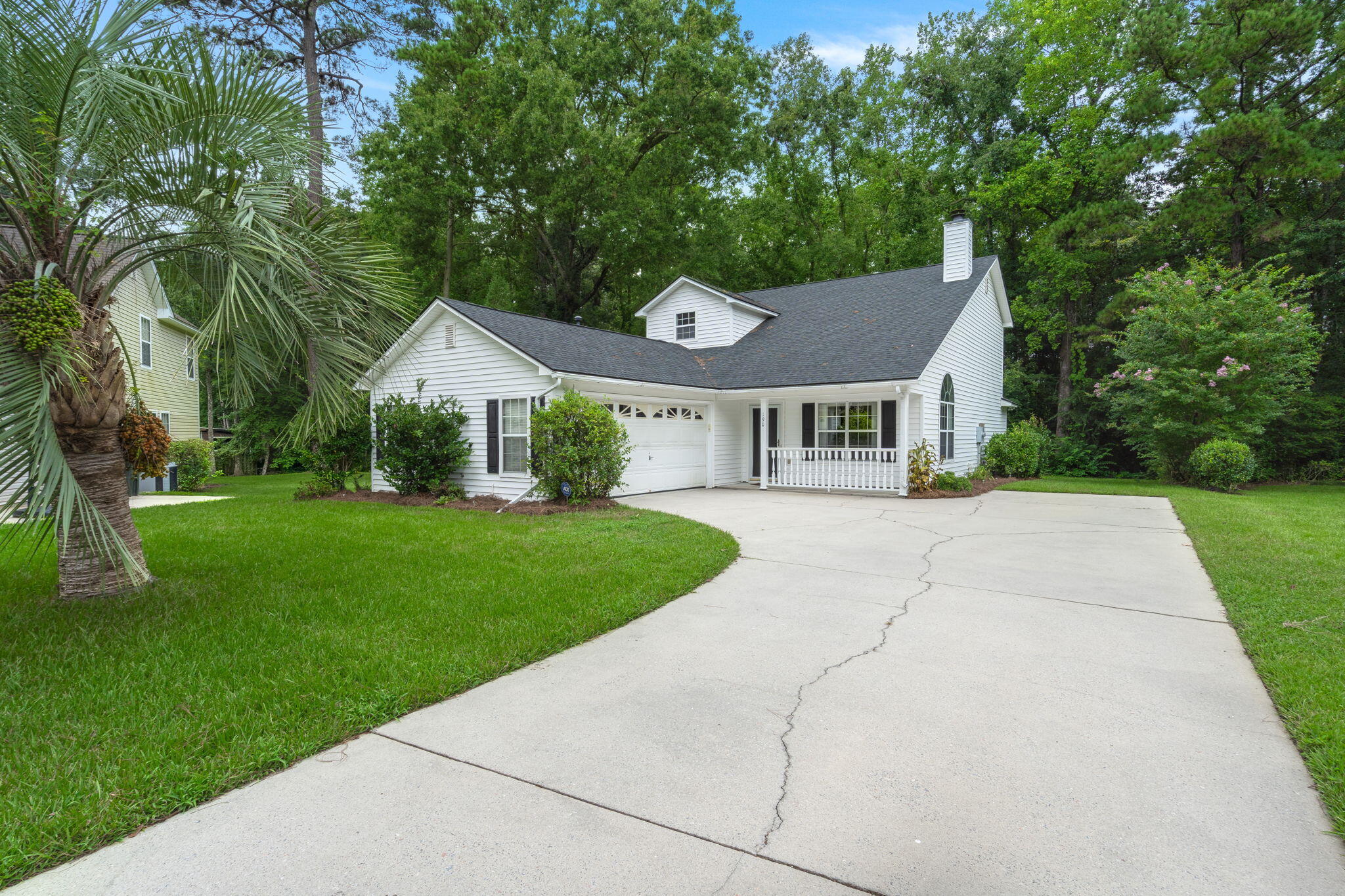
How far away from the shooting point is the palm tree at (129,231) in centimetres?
400

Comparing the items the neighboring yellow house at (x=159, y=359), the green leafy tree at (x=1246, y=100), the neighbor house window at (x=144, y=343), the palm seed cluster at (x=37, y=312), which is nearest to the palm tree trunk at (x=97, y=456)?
the palm seed cluster at (x=37, y=312)

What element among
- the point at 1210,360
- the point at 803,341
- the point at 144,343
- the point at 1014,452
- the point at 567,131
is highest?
the point at 567,131

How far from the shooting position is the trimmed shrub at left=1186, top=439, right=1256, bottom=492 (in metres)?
14.3

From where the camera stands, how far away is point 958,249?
1750 centimetres

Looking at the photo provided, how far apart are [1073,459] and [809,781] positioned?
2209 cm

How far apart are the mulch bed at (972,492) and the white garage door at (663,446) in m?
5.19

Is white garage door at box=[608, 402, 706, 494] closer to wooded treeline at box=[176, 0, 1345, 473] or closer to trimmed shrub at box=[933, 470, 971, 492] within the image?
trimmed shrub at box=[933, 470, 971, 492]

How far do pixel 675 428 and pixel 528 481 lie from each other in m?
4.09

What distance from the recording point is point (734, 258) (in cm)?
2856

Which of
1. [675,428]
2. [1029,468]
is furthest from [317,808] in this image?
[1029,468]

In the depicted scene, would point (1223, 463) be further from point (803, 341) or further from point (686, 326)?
point (686, 326)

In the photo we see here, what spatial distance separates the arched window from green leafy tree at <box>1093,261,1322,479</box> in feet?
15.1

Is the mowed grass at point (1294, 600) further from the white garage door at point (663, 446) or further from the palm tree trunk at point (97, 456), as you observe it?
the white garage door at point (663, 446)

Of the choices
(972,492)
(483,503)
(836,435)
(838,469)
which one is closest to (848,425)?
(836,435)
